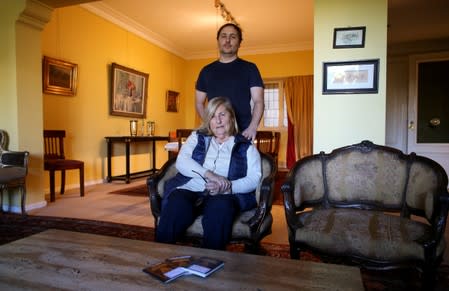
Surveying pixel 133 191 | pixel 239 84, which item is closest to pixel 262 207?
pixel 239 84

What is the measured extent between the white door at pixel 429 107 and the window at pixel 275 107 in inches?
97.9

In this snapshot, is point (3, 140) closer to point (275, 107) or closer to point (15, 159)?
point (15, 159)

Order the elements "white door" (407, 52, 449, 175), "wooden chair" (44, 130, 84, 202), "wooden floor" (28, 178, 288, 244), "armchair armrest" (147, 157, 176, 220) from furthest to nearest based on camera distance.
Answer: "white door" (407, 52, 449, 175)
"wooden chair" (44, 130, 84, 202)
"wooden floor" (28, 178, 288, 244)
"armchair armrest" (147, 157, 176, 220)

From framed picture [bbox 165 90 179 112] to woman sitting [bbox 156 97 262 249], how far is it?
5.23 meters

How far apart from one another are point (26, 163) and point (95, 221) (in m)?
0.95

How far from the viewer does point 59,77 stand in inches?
168

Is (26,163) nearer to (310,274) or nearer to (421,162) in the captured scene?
A: (310,274)

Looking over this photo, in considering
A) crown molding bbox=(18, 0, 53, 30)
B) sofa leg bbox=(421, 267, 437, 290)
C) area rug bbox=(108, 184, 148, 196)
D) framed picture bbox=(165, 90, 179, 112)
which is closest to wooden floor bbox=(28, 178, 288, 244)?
area rug bbox=(108, 184, 148, 196)

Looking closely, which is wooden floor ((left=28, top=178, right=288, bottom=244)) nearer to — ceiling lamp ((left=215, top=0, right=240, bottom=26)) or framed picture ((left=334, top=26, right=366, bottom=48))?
framed picture ((left=334, top=26, right=366, bottom=48))

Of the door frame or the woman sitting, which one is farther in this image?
the door frame

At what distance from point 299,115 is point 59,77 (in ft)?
15.2

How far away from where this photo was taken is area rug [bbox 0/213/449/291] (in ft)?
5.44

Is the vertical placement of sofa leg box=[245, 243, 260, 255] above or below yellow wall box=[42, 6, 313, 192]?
below

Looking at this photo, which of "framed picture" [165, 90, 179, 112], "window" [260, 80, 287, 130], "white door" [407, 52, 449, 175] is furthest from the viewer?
"window" [260, 80, 287, 130]
